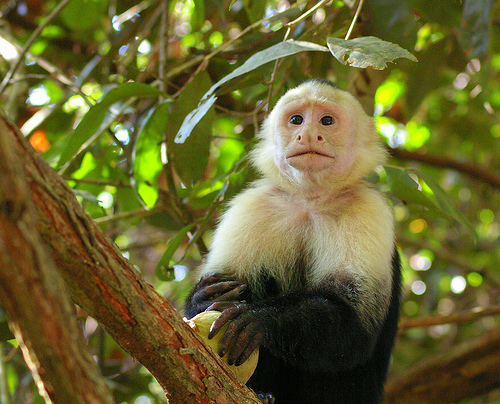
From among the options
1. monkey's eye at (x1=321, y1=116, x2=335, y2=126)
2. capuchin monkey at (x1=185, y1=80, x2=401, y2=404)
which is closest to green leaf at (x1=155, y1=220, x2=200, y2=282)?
capuchin monkey at (x1=185, y1=80, x2=401, y2=404)

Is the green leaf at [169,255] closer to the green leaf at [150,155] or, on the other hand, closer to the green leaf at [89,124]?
the green leaf at [150,155]

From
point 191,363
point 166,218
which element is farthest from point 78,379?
point 166,218

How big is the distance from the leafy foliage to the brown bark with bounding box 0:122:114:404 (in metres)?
1.23

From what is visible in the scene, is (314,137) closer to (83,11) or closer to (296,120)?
(296,120)

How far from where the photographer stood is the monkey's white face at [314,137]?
8.22ft

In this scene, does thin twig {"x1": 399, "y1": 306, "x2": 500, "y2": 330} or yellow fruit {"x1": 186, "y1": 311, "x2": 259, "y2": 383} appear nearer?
yellow fruit {"x1": 186, "y1": 311, "x2": 259, "y2": 383}

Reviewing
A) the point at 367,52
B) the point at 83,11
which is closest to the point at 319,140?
the point at 367,52

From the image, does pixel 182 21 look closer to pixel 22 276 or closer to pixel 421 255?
pixel 421 255

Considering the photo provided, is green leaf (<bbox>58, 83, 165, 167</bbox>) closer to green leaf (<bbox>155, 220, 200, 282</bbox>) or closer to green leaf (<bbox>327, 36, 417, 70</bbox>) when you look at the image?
green leaf (<bbox>155, 220, 200, 282</bbox>)

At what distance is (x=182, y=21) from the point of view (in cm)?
511

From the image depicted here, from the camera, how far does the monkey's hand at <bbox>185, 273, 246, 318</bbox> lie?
2250 millimetres

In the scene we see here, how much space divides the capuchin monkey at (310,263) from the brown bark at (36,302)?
100 centimetres

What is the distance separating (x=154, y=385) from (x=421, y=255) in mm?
2889

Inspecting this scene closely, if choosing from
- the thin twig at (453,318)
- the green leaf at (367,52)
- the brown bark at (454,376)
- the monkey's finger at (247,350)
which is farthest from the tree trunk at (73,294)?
the brown bark at (454,376)
